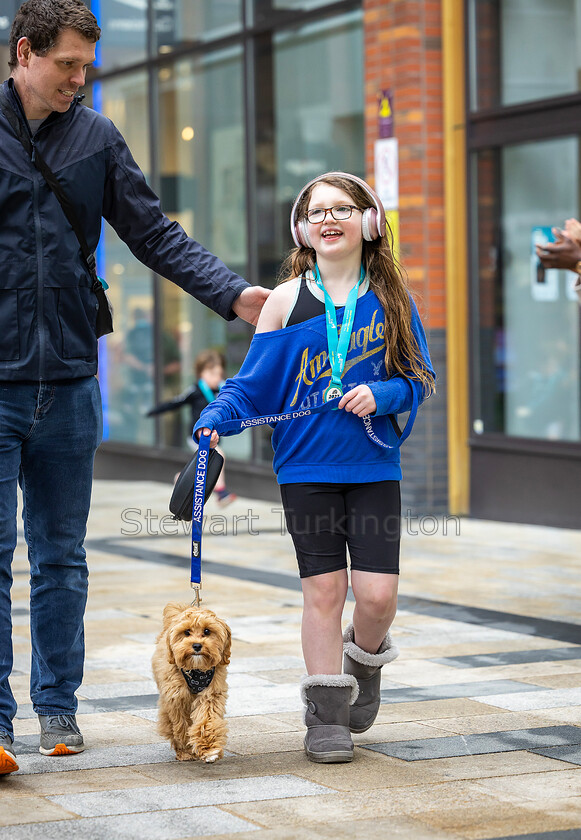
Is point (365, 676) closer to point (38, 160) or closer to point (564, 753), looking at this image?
point (564, 753)

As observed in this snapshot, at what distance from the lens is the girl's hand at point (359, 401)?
4.30 m

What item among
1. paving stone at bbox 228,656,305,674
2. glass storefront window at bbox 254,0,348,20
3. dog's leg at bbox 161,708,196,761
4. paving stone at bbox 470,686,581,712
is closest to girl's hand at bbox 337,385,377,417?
dog's leg at bbox 161,708,196,761

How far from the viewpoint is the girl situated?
443cm

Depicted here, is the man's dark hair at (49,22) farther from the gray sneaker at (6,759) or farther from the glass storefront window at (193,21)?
the glass storefront window at (193,21)

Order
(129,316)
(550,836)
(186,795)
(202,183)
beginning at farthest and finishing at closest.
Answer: (129,316) → (202,183) → (186,795) → (550,836)

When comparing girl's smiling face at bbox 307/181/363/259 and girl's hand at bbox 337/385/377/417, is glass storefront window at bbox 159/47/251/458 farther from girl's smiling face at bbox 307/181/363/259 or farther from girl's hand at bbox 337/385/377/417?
girl's hand at bbox 337/385/377/417

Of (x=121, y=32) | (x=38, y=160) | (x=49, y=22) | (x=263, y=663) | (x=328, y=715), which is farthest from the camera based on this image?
(x=121, y=32)

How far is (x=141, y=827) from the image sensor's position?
3.62 meters

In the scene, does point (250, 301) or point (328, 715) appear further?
point (250, 301)

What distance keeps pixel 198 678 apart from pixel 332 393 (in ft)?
3.24

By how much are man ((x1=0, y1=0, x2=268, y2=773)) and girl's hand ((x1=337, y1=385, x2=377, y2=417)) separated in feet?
1.60

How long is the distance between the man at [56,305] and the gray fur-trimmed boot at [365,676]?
895 mm

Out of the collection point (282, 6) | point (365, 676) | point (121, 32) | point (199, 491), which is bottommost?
point (365, 676)

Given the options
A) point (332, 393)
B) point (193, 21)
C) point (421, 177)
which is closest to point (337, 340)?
point (332, 393)
